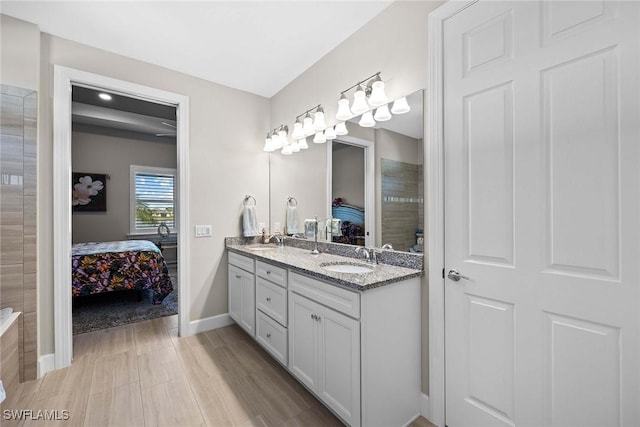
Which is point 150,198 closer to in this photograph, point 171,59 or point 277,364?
point 171,59

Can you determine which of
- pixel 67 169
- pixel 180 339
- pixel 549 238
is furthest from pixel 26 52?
pixel 549 238

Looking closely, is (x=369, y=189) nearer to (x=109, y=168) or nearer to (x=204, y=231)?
(x=204, y=231)

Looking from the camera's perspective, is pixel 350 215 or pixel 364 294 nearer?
pixel 364 294

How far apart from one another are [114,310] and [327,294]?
320 centimetres

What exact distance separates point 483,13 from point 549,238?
116cm

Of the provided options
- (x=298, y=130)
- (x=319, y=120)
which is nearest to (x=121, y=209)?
(x=298, y=130)

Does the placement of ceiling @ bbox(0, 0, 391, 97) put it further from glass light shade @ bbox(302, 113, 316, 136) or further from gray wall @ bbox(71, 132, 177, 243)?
gray wall @ bbox(71, 132, 177, 243)

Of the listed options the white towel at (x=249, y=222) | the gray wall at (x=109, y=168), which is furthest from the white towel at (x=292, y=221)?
the gray wall at (x=109, y=168)

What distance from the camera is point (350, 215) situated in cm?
225

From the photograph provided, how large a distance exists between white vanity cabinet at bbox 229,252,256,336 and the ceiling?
1.83 meters

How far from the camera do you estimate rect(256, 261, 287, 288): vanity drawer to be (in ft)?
6.53

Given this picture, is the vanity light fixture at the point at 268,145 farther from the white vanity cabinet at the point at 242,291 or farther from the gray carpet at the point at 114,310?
the gray carpet at the point at 114,310

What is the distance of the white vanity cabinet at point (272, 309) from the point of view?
6.51 ft

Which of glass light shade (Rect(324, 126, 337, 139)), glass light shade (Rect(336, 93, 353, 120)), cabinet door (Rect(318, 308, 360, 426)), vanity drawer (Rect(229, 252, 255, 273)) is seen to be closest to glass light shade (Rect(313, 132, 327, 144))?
glass light shade (Rect(324, 126, 337, 139))
